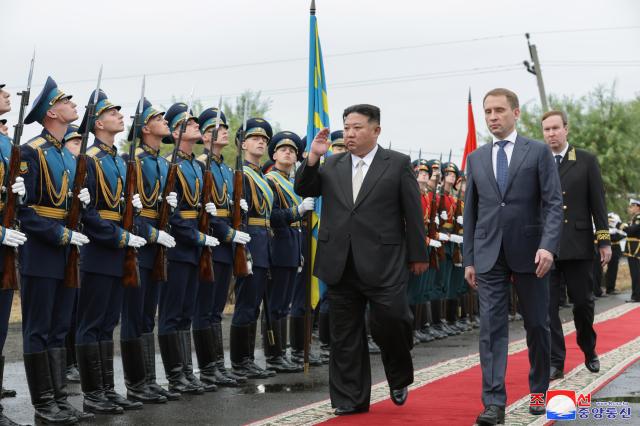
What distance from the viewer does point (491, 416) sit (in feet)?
23.4

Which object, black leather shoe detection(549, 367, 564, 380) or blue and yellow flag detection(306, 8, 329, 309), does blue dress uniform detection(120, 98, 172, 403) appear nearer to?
blue and yellow flag detection(306, 8, 329, 309)

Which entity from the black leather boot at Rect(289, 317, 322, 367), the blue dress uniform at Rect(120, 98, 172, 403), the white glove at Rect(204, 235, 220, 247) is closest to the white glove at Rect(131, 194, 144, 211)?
the blue dress uniform at Rect(120, 98, 172, 403)

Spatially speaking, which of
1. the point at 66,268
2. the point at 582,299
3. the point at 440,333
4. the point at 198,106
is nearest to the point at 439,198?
the point at 440,333

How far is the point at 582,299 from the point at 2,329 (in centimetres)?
479

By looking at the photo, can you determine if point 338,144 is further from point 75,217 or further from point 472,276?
point 75,217

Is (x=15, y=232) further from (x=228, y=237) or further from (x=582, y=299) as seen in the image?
(x=582, y=299)

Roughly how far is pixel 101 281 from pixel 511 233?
9.34 ft

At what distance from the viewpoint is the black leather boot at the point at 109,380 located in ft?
27.2

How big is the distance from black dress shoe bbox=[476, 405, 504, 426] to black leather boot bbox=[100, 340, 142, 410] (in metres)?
2.57

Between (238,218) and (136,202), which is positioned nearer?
(136,202)

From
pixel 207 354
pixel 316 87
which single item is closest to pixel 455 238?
pixel 316 87

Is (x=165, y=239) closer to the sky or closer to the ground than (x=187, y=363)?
closer to the sky

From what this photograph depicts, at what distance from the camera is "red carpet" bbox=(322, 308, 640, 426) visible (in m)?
7.51

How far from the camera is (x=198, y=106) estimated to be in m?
46.5
